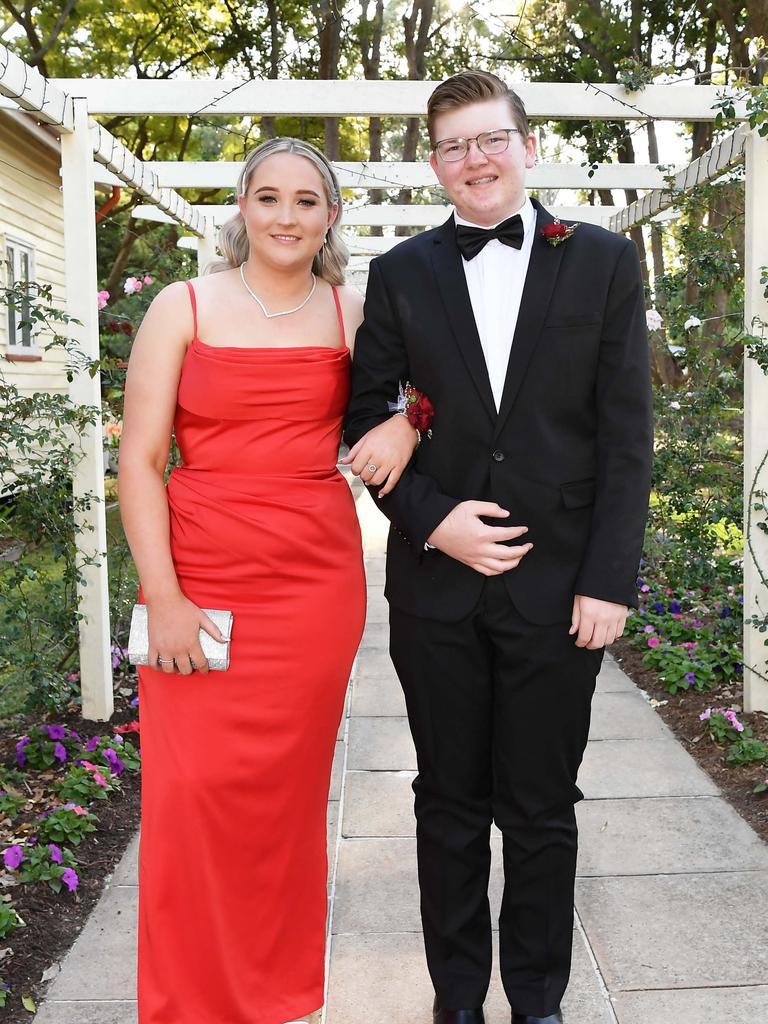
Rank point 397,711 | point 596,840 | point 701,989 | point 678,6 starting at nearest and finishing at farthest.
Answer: point 701,989, point 596,840, point 397,711, point 678,6

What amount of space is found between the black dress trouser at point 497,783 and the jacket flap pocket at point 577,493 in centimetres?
24

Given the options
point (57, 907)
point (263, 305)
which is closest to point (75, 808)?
point (57, 907)

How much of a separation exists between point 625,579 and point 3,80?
2804 millimetres

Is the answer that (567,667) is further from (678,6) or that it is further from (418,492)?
(678,6)

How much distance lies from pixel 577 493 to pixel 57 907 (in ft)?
6.99

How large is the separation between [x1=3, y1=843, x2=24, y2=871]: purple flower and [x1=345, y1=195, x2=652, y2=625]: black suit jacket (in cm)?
172

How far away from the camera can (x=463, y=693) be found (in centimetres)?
242

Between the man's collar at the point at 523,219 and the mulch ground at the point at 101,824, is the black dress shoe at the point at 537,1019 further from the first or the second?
the man's collar at the point at 523,219

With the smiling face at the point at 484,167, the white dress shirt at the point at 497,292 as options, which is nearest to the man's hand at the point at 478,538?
the white dress shirt at the point at 497,292

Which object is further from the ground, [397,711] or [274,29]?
[274,29]

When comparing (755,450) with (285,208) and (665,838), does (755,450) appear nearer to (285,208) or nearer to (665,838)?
(665,838)

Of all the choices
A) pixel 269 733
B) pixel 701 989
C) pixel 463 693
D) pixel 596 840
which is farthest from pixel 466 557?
pixel 596 840

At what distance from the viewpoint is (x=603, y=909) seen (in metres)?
3.16

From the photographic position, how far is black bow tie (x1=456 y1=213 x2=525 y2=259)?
2.36 meters
